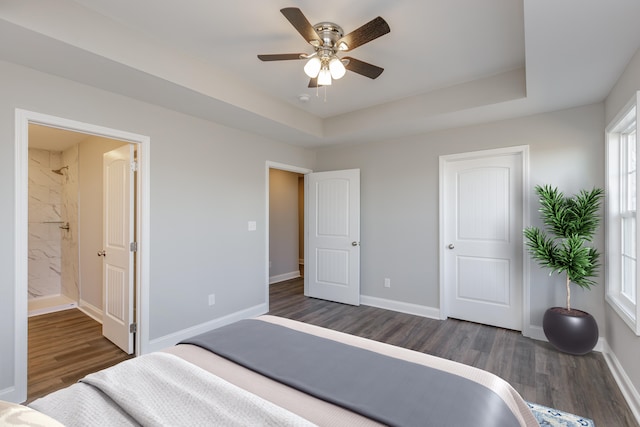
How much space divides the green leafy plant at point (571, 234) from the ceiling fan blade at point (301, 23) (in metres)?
2.56

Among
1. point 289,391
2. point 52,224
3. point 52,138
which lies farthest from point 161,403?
point 52,224

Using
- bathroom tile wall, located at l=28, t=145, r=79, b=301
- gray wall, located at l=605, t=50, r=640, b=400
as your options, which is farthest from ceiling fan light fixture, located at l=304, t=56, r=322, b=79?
bathroom tile wall, located at l=28, t=145, r=79, b=301

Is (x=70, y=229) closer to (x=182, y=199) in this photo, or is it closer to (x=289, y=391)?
(x=182, y=199)

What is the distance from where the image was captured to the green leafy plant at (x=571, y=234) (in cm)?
275

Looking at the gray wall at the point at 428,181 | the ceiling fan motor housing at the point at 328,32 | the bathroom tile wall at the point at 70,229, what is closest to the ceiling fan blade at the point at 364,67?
the ceiling fan motor housing at the point at 328,32

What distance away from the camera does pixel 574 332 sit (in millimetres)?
2719

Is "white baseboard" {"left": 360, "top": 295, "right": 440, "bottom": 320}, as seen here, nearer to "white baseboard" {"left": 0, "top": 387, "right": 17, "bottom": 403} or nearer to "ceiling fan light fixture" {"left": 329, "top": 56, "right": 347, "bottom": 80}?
"ceiling fan light fixture" {"left": 329, "top": 56, "right": 347, "bottom": 80}

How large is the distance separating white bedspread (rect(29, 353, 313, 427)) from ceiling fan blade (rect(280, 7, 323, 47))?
182 cm

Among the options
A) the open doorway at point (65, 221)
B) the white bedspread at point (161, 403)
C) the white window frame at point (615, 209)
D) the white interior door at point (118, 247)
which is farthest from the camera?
the open doorway at point (65, 221)

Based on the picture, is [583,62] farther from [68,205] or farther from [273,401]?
[68,205]

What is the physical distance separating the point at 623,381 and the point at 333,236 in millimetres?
3290

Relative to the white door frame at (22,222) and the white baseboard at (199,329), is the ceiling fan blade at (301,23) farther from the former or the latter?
the white baseboard at (199,329)

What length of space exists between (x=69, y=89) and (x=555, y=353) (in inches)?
189

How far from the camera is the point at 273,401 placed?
117 centimetres
